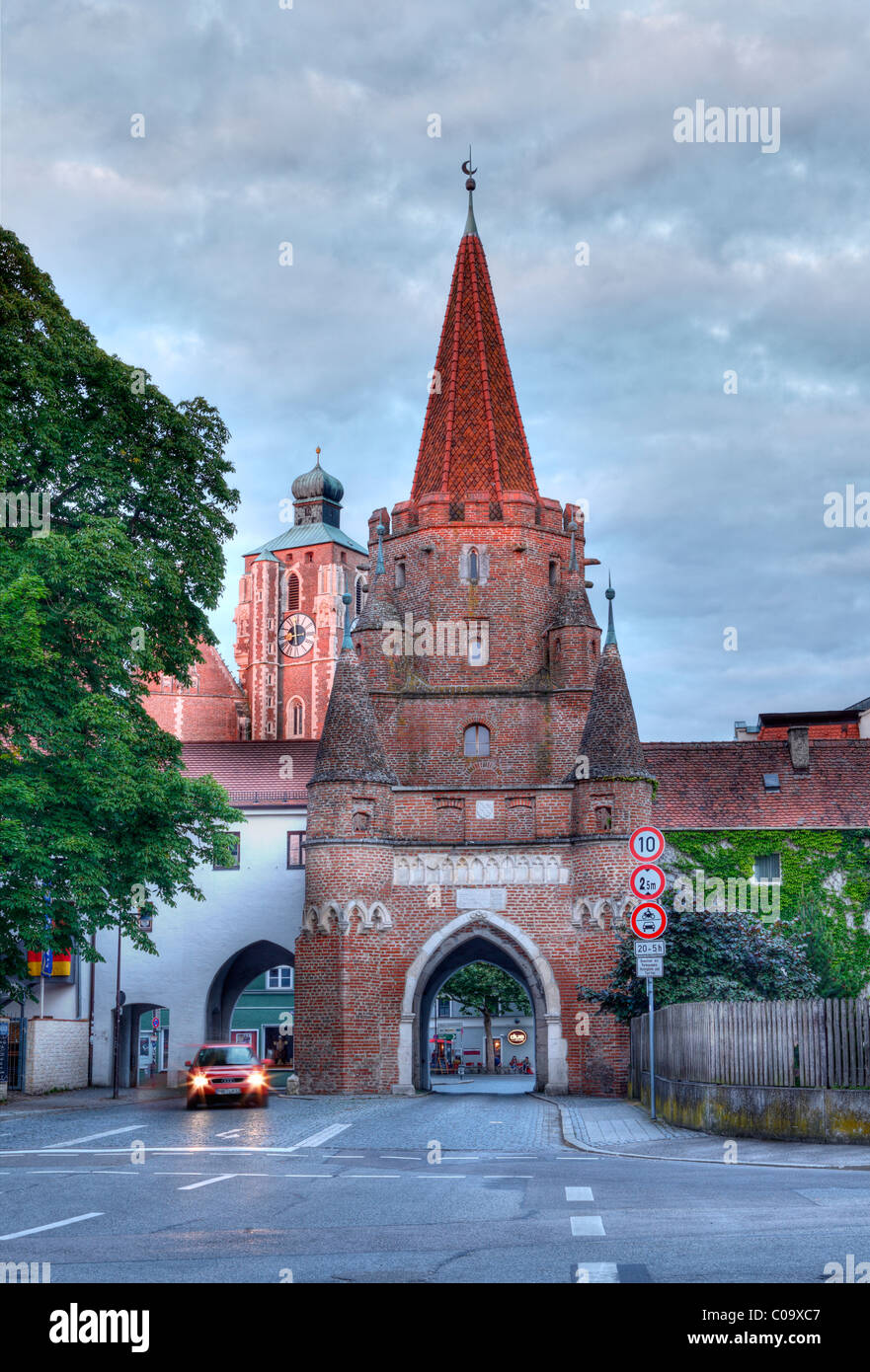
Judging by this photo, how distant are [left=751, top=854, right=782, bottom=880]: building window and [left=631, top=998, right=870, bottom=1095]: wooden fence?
23611 millimetres

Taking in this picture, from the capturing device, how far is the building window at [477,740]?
1738 inches

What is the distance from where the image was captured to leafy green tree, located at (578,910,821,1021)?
3062 cm

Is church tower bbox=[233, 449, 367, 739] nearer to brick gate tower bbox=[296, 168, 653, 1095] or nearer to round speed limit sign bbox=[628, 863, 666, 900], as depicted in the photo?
brick gate tower bbox=[296, 168, 653, 1095]

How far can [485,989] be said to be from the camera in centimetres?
7706

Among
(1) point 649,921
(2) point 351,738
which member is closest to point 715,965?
(1) point 649,921

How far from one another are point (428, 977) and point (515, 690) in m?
8.86

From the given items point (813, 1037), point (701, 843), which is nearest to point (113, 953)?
point (701, 843)

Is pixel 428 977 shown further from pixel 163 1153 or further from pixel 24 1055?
pixel 163 1153

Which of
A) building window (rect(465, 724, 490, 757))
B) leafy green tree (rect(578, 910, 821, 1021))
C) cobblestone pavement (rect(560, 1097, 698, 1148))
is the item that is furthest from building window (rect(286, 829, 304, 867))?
cobblestone pavement (rect(560, 1097, 698, 1148))

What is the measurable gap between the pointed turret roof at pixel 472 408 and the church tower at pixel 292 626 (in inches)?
2450

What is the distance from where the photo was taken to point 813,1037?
1802 centimetres

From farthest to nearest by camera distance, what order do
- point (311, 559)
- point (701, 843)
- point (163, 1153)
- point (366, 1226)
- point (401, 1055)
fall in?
1. point (311, 559)
2. point (701, 843)
3. point (401, 1055)
4. point (163, 1153)
5. point (366, 1226)

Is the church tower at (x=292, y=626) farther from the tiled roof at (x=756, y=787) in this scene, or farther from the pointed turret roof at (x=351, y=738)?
the pointed turret roof at (x=351, y=738)

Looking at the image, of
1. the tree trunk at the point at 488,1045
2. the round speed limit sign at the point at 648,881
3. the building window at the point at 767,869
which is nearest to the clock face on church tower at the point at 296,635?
the tree trunk at the point at 488,1045
